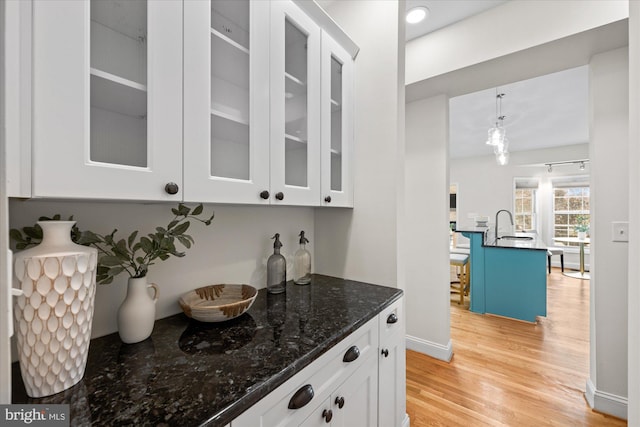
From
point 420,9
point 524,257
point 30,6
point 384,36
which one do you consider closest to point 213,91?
point 30,6

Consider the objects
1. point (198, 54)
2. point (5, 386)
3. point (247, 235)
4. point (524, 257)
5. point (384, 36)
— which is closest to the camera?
point (5, 386)

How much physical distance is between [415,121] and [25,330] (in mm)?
2733

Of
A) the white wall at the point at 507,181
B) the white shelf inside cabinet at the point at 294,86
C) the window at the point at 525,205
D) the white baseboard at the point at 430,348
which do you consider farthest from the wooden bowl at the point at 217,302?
the window at the point at 525,205

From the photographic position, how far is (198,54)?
2.77 feet

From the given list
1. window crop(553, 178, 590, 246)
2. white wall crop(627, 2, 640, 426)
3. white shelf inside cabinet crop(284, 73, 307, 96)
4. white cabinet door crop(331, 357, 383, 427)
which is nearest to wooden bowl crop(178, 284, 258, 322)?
white cabinet door crop(331, 357, 383, 427)

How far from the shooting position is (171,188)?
76 cm

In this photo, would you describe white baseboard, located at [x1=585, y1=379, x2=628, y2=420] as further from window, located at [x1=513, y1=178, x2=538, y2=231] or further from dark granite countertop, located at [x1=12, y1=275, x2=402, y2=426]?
window, located at [x1=513, y1=178, x2=538, y2=231]

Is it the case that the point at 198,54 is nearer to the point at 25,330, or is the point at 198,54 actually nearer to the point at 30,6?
the point at 30,6

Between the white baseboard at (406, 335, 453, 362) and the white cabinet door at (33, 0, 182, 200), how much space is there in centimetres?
246

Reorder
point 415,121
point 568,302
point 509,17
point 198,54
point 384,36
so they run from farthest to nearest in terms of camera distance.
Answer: point 568,302 → point 415,121 → point 509,17 → point 384,36 → point 198,54

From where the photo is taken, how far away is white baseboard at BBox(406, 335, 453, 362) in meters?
2.32

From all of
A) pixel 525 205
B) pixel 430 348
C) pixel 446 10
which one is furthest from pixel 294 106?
pixel 525 205

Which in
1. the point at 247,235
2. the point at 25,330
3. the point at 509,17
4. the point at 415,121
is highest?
the point at 509,17

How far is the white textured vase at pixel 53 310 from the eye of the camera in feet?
1.86
